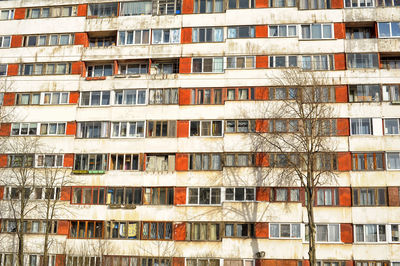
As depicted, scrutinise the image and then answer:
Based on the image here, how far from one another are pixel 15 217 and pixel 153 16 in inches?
862

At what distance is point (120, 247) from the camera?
118 ft

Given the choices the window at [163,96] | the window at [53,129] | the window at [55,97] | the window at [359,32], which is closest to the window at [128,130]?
the window at [163,96]

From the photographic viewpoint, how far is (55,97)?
4019cm

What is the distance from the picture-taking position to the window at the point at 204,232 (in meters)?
35.6

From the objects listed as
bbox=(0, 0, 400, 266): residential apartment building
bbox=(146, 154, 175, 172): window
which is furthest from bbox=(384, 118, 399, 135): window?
bbox=(146, 154, 175, 172): window

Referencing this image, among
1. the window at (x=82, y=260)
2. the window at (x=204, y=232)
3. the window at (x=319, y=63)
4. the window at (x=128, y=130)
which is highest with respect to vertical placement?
the window at (x=319, y=63)

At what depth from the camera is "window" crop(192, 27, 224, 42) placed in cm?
3931

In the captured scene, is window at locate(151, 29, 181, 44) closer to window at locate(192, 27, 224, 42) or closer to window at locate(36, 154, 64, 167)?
window at locate(192, 27, 224, 42)

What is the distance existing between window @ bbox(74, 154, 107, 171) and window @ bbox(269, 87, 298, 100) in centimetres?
1574

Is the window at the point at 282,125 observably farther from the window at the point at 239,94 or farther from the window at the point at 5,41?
the window at the point at 5,41

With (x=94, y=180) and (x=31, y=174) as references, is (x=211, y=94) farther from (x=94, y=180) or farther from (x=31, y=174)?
(x=31, y=174)

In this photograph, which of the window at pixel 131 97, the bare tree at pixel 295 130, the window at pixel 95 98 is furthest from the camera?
the window at pixel 95 98

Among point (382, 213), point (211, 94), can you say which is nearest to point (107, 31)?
point (211, 94)

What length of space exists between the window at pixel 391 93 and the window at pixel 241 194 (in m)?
14.1
